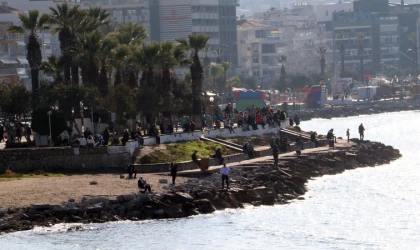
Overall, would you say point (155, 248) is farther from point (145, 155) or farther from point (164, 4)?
point (164, 4)

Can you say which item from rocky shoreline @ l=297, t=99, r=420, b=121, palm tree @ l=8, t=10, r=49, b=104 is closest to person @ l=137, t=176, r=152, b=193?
palm tree @ l=8, t=10, r=49, b=104

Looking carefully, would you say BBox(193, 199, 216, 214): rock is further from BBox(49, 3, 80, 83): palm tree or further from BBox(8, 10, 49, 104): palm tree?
BBox(49, 3, 80, 83): palm tree

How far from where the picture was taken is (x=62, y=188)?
52.2m

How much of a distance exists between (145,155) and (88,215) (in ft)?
40.5

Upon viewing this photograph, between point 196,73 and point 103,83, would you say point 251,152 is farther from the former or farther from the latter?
point 196,73

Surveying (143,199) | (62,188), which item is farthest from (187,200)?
(62,188)

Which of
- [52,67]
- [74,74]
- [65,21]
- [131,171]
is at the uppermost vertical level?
[65,21]

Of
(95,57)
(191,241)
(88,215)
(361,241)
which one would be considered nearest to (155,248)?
(191,241)

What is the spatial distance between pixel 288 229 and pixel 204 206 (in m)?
4.48

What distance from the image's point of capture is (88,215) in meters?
48.8

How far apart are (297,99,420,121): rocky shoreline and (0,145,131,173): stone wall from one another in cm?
9562

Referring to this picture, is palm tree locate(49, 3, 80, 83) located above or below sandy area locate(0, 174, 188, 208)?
above

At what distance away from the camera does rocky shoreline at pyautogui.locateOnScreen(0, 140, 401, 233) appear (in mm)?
47938

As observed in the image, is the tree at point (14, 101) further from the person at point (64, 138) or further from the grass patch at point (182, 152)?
the grass patch at point (182, 152)
